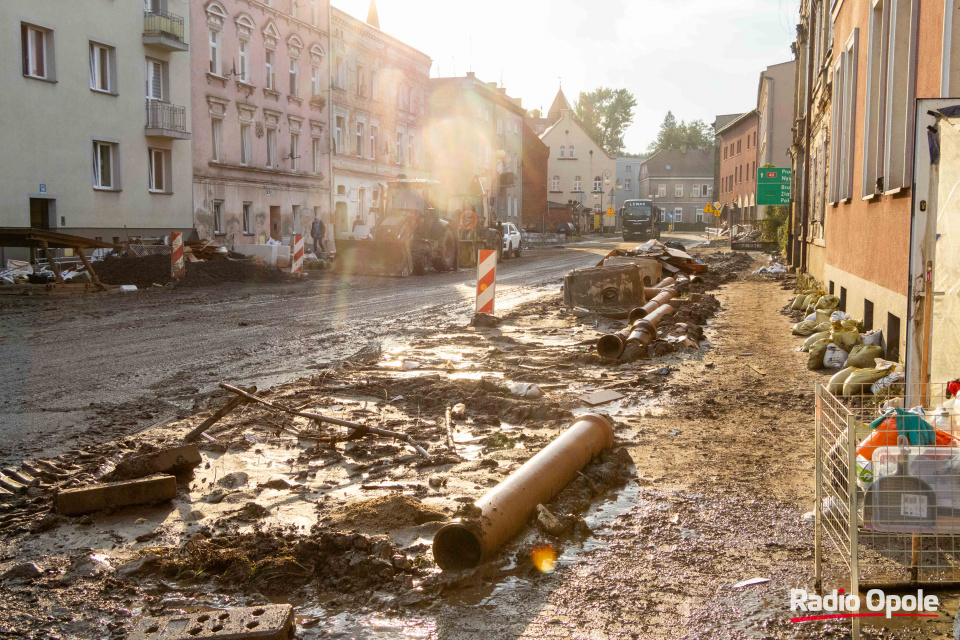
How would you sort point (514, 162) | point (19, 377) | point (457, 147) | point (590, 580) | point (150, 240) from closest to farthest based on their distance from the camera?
point (590, 580) → point (19, 377) → point (150, 240) → point (457, 147) → point (514, 162)

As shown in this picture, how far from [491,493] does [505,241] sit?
113ft

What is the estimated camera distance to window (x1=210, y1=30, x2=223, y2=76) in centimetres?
3366

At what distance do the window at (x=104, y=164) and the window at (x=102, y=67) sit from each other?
5.89 ft

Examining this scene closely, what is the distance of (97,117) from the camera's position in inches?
1077

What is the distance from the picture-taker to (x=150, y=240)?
2856 cm

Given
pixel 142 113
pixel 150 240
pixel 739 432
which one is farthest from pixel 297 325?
pixel 142 113

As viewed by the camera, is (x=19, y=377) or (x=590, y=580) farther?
(x=19, y=377)

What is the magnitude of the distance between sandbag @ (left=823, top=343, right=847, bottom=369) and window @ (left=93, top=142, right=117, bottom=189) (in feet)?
79.8

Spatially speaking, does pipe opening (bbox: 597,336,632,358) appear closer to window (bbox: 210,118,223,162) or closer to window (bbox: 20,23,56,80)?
window (bbox: 20,23,56,80)

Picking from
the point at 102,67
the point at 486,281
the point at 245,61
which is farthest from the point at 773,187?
the point at 102,67

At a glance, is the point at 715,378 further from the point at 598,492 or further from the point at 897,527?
the point at 897,527

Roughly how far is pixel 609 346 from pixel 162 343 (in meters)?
5.94

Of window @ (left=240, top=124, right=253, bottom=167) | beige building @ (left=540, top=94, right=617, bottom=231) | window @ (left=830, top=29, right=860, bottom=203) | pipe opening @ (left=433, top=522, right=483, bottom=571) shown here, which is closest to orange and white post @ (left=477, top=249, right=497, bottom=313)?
window @ (left=830, top=29, right=860, bottom=203)

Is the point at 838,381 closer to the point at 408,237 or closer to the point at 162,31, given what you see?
the point at 408,237
